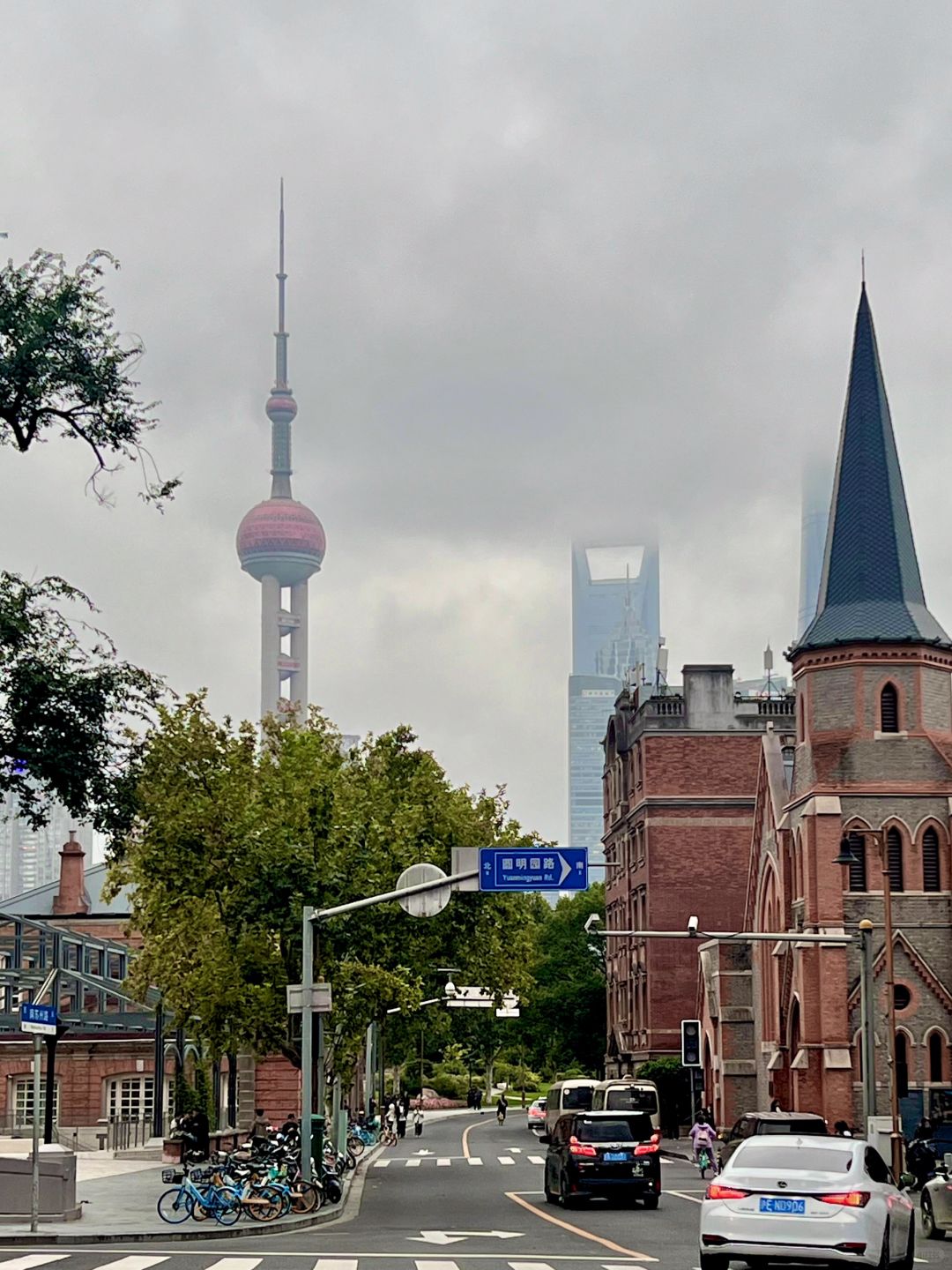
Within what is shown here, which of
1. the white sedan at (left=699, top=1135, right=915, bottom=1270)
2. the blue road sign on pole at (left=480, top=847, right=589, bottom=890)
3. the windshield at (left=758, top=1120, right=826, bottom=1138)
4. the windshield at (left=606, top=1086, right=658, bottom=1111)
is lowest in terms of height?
the windshield at (left=606, top=1086, right=658, bottom=1111)

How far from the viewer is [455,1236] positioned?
25.4 m

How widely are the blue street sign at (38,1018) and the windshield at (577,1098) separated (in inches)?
1235

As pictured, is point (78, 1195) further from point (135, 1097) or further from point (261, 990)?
Result: point (135, 1097)

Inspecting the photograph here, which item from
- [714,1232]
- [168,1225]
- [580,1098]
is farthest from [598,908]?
[714,1232]

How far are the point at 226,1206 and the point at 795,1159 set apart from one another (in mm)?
12924

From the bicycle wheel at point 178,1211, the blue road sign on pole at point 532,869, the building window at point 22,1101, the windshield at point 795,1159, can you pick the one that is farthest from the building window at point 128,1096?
the windshield at point 795,1159

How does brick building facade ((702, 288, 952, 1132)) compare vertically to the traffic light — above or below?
above

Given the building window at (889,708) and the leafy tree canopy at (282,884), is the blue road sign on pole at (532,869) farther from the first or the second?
the building window at (889,708)

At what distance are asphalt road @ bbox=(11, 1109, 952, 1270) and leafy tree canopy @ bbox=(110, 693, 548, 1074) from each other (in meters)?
4.57

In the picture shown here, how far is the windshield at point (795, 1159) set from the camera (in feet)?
58.2

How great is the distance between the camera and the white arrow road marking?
24.6 meters

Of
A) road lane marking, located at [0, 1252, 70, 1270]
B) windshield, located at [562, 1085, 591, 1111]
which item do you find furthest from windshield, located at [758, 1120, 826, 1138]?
windshield, located at [562, 1085, 591, 1111]

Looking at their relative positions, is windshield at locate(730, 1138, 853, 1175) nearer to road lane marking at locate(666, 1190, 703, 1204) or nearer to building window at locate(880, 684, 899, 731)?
road lane marking at locate(666, 1190, 703, 1204)

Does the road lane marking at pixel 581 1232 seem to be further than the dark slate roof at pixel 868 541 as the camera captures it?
No
